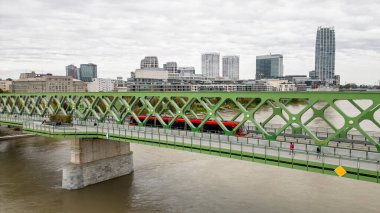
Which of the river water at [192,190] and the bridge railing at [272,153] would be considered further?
the river water at [192,190]

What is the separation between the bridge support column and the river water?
0.91 metres

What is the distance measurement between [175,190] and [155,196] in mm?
2325

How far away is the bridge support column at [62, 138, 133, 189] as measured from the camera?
Result: 36719mm

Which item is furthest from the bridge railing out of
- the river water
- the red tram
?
the river water

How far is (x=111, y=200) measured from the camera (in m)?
34.0

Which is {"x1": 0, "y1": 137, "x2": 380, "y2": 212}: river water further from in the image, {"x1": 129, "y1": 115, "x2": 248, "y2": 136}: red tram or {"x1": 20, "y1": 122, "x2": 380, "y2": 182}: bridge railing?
{"x1": 20, "y1": 122, "x2": 380, "y2": 182}: bridge railing

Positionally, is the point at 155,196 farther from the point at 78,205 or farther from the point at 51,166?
the point at 51,166

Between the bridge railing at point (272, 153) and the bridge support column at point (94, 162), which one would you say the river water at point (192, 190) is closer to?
the bridge support column at point (94, 162)

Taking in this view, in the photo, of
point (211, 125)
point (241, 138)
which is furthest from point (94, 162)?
point (241, 138)

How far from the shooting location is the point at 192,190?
114 ft

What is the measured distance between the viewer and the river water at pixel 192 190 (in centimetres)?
3048

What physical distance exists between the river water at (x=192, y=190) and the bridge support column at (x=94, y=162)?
91cm

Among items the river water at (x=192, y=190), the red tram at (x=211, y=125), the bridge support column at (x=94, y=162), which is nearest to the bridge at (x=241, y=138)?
the bridge support column at (x=94, y=162)

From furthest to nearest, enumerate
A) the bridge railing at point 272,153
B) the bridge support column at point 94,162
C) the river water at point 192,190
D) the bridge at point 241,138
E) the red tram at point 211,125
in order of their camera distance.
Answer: the bridge support column at point 94,162 → the red tram at point 211,125 → the river water at point 192,190 → the bridge at point 241,138 → the bridge railing at point 272,153
